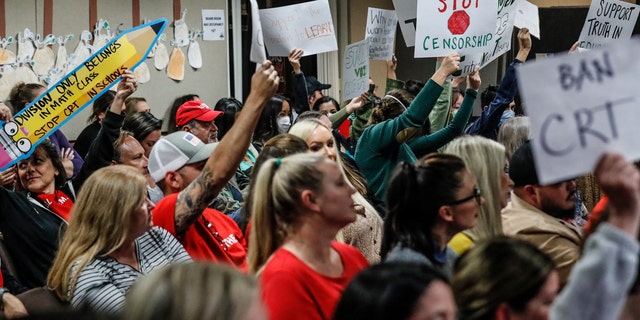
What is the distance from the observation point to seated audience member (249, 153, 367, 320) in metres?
3.17

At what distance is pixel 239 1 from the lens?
10.7 metres

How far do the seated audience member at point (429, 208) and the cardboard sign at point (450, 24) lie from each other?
9.80 ft

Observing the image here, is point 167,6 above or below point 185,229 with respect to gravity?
above

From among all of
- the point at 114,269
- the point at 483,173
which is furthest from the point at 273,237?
the point at 483,173

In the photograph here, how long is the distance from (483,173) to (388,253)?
2.25 ft

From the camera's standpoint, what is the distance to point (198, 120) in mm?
6484

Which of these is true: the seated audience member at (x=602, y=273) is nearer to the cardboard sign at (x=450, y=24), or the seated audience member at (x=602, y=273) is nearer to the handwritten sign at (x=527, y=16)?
the cardboard sign at (x=450, y=24)

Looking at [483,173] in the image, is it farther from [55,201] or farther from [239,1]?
[239,1]

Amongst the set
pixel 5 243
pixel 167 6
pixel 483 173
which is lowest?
pixel 5 243

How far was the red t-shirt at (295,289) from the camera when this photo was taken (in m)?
2.94

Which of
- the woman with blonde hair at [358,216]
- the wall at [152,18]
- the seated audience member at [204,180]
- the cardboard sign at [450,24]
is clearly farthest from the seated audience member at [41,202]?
the wall at [152,18]

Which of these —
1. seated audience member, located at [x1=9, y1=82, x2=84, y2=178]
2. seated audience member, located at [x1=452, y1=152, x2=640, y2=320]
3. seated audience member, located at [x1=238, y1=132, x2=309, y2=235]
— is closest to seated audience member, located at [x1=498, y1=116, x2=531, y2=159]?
seated audience member, located at [x1=238, y1=132, x2=309, y2=235]

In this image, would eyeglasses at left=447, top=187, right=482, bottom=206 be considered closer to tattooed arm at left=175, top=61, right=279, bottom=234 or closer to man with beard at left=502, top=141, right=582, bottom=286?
man with beard at left=502, top=141, right=582, bottom=286

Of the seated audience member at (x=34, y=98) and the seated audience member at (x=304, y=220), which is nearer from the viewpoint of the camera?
the seated audience member at (x=304, y=220)
